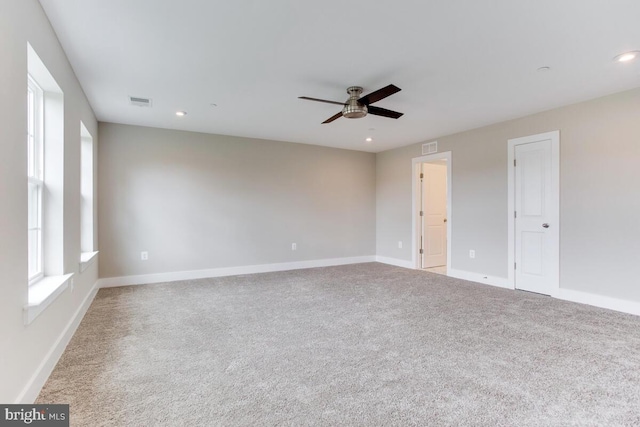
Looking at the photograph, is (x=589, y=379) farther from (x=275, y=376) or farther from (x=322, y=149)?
(x=322, y=149)

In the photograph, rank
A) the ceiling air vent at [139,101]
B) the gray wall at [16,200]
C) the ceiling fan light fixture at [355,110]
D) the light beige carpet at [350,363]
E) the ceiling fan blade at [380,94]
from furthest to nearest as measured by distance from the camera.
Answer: the ceiling air vent at [139,101] < the ceiling fan light fixture at [355,110] < the ceiling fan blade at [380,94] < the light beige carpet at [350,363] < the gray wall at [16,200]

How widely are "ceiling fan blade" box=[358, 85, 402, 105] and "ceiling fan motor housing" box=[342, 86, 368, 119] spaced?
51 millimetres

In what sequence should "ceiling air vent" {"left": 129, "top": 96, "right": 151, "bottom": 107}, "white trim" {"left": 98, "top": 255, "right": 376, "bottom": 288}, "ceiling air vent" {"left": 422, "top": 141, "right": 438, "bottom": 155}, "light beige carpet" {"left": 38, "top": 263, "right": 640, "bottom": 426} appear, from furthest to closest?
1. "ceiling air vent" {"left": 422, "top": 141, "right": 438, "bottom": 155}
2. "white trim" {"left": 98, "top": 255, "right": 376, "bottom": 288}
3. "ceiling air vent" {"left": 129, "top": 96, "right": 151, "bottom": 107}
4. "light beige carpet" {"left": 38, "top": 263, "right": 640, "bottom": 426}

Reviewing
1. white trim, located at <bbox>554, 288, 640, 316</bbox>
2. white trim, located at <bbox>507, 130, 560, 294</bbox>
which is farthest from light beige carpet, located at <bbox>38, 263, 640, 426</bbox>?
white trim, located at <bbox>507, 130, 560, 294</bbox>

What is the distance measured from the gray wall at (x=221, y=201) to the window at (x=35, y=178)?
7.55 feet

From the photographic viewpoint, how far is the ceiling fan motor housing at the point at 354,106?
3182 mm

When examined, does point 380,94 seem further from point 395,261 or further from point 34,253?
point 395,261

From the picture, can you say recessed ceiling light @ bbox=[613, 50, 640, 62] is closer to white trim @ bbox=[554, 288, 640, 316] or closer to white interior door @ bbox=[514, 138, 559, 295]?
white interior door @ bbox=[514, 138, 559, 295]

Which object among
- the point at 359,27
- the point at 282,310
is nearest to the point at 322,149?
the point at 282,310

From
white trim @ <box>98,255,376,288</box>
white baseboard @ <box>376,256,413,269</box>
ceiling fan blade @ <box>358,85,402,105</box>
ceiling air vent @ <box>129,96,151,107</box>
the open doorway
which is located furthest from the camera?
white baseboard @ <box>376,256,413,269</box>

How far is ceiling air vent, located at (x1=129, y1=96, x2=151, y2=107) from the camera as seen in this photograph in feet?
11.8

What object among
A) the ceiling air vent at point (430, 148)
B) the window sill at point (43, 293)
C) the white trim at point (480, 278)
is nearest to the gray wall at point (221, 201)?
the ceiling air vent at point (430, 148)

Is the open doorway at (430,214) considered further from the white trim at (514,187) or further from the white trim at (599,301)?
the white trim at (599,301)

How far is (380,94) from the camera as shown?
2881 mm
